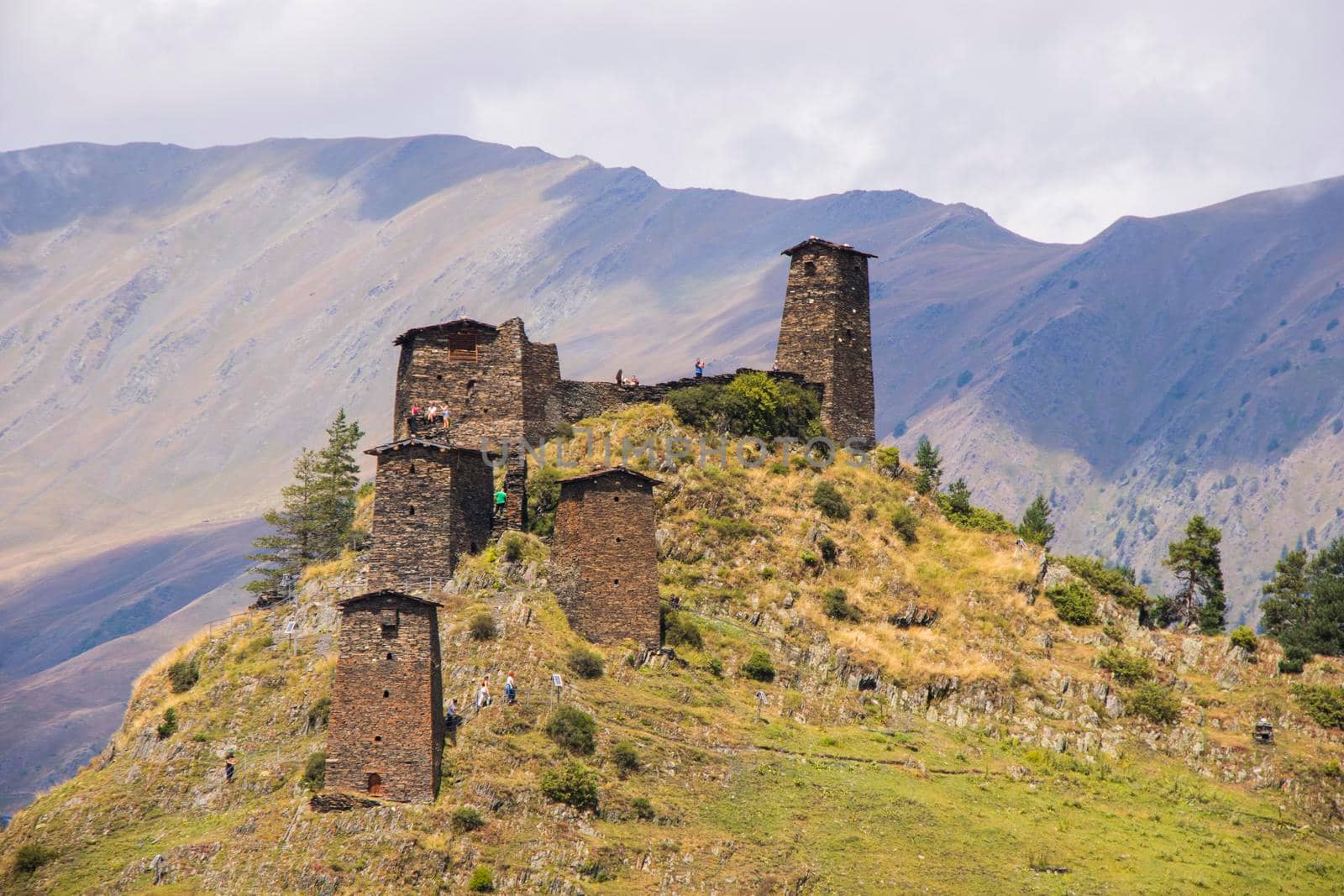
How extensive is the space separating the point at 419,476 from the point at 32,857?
20.4 meters

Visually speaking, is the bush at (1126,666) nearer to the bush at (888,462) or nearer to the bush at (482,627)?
the bush at (888,462)

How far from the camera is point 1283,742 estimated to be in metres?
68.0

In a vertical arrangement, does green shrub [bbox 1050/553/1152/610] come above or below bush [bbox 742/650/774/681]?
above

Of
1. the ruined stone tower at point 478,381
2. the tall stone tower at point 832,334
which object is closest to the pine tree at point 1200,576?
the tall stone tower at point 832,334

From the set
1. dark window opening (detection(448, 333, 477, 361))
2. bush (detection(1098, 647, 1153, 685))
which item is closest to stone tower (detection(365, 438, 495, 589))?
dark window opening (detection(448, 333, 477, 361))

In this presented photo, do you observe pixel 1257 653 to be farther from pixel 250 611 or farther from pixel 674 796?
pixel 250 611

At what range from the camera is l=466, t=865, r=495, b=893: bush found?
5253 centimetres

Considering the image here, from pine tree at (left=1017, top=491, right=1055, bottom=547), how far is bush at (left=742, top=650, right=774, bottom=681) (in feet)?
69.1

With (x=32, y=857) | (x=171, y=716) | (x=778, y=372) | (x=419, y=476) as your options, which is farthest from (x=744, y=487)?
(x=32, y=857)

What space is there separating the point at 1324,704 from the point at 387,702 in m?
38.3

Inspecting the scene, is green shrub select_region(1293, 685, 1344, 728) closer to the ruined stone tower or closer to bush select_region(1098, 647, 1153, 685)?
bush select_region(1098, 647, 1153, 685)

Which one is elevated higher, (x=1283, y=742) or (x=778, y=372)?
(x=778, y=372)

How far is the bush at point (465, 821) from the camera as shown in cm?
5428

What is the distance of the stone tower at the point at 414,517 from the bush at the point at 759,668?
40.7ft
